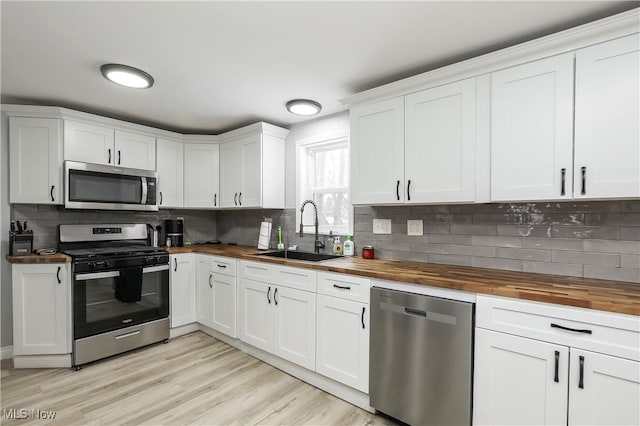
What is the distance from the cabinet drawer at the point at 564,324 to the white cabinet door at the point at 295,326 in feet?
3.99

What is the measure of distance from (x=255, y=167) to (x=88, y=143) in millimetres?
1606

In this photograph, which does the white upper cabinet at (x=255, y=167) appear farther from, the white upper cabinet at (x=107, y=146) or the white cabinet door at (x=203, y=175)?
the white upper cabinet at (x=107, y=146)

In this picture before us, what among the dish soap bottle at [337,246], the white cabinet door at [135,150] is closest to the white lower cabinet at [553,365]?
the dish soap bottle at [337,246]

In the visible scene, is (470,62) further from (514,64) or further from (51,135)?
(51,135)

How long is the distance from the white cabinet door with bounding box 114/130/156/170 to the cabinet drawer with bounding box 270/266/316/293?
79.4 inches

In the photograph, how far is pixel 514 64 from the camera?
1826 millimetres

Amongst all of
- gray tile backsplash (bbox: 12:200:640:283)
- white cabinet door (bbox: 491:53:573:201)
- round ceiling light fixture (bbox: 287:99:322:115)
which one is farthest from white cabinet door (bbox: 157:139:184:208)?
white cabinet door (bbox: 491:53:573:201)

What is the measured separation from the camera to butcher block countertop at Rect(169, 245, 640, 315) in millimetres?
1391

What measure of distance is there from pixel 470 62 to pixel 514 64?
0.80ft

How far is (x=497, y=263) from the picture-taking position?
7.10 feet

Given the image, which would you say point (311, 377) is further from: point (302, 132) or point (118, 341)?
point (302, 132)

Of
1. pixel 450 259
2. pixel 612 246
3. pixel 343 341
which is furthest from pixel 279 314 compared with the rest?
pixel 612 246

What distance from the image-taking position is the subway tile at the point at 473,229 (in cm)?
219

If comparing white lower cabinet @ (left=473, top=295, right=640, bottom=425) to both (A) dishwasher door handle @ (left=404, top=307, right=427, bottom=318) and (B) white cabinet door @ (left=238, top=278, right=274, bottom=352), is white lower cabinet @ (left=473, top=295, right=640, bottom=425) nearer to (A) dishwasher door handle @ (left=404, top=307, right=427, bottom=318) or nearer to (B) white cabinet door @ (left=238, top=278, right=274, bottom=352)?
(A) dishwasher door handle @ (left=404, top=307, right=427, bottom=318)
